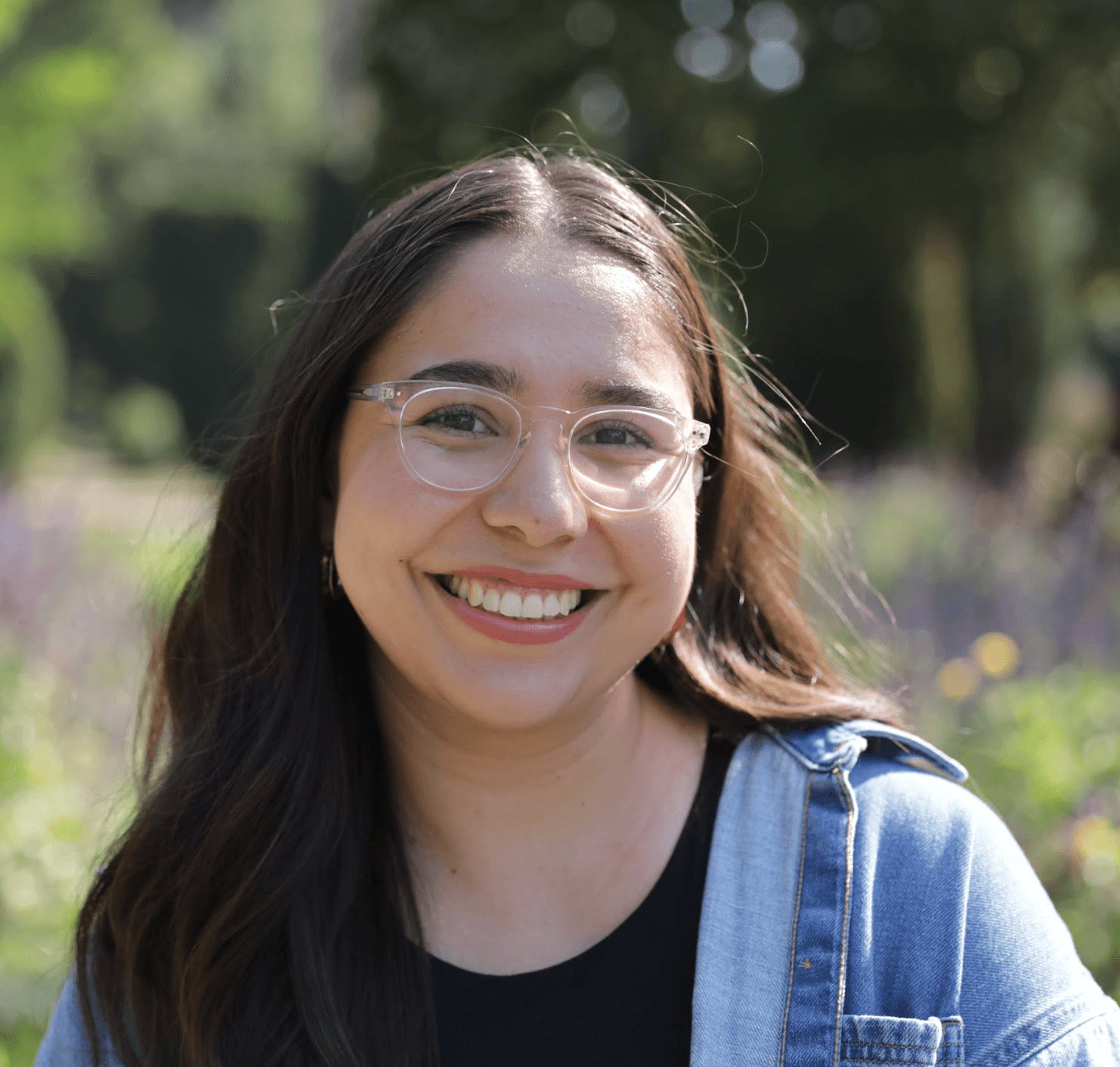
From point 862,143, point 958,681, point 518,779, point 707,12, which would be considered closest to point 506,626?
point 518,779

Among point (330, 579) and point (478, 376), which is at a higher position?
point (478, 376)

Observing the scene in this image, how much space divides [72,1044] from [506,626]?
2.75 feet

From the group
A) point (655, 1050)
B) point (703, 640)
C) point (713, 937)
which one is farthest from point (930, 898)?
point (703, 640)

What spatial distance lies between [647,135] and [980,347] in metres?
4.92

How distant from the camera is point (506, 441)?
5.08ft

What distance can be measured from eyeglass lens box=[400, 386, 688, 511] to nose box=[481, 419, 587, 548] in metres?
0.02

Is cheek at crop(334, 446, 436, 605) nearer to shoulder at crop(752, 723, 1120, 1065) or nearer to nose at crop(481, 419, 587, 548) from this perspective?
nose at crop(481, 419, 587, 548)

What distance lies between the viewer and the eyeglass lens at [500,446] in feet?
5.04

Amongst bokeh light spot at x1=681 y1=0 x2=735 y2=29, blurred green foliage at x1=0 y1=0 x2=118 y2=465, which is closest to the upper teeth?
blurred green foliage at x1=0 y1=0 x2=118 y2=465

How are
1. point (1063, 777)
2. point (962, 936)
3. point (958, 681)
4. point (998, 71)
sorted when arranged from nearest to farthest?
point (962, 936) → point (1063, 777) → point (958, 681) → point (998, 71)

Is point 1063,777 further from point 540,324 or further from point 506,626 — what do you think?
point 540,324

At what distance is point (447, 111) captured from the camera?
46.9ft

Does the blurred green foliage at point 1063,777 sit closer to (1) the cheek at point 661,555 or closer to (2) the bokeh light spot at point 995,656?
(2) the bokeh light spot at point 995,656

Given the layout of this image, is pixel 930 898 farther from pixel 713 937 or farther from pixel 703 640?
pixel 703 640
